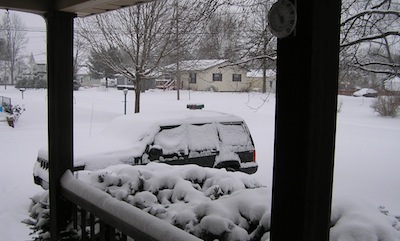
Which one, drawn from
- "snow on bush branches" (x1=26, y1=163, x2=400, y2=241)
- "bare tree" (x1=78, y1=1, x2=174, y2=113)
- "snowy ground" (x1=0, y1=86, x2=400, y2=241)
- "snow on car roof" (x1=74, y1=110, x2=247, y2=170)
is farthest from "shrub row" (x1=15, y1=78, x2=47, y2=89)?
"snow on bush branches" (x1=26, y1=163, x2=400, y2=241)

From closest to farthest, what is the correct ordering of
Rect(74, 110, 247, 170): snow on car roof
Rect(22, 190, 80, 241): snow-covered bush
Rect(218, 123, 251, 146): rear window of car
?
Rect(22, 190, 80, 241): snow-covered bush < Rect(74, 110, 247, 170): snow on car roof < Rect(218, 123, 251, 146): rear window of car

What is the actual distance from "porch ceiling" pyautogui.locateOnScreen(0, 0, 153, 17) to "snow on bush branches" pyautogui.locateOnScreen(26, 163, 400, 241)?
140cm

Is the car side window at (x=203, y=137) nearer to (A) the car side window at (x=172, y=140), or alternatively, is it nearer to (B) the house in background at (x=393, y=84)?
(A) the car side window at (x=172, y=140)

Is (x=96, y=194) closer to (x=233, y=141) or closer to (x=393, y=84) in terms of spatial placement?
(x=233, y=141)

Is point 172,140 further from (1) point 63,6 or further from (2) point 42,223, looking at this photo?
(1) point 63,6

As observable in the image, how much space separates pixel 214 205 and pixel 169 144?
3833 millimetres

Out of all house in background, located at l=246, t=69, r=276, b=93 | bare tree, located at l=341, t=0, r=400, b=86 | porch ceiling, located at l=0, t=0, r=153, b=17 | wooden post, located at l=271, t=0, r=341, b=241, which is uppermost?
bare tree, located at l=341, t=0, r=400, b=86

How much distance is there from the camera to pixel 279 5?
135cm

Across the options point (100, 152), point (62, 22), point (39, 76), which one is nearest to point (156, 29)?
point (100, 152)

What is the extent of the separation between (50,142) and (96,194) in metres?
1.00

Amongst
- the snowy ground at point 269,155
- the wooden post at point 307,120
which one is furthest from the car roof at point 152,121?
the wooden post at point 307,120

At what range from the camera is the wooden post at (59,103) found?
11.2ft

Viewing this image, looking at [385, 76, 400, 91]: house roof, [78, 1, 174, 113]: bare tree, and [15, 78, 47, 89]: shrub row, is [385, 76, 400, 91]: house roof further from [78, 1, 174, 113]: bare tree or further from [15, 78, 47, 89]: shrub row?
[15, 78, 47, 89]: shrub row

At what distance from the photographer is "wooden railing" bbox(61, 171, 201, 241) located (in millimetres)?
2141
